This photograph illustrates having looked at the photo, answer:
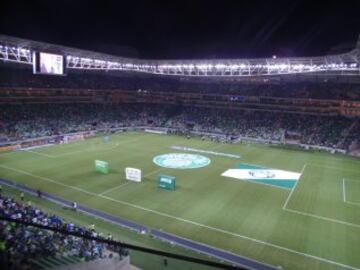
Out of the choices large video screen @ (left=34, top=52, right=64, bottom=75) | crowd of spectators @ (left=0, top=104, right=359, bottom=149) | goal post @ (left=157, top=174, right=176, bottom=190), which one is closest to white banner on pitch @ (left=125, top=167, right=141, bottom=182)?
goal post @ (left=157, top=174, right=176, bottom=190)

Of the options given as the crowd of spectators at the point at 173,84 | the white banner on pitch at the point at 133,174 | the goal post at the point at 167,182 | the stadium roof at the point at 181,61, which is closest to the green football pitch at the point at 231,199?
the goal post at the point at 167,182

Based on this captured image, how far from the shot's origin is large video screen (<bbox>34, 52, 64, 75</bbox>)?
3027 cm

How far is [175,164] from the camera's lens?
3656 cm

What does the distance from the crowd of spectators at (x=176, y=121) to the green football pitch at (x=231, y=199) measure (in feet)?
29.7

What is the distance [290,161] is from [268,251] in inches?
982

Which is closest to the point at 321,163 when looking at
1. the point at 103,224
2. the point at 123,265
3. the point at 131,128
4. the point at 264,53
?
the point at 264,53

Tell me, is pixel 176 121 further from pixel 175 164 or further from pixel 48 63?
pixel 48 63

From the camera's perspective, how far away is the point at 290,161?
40500mm

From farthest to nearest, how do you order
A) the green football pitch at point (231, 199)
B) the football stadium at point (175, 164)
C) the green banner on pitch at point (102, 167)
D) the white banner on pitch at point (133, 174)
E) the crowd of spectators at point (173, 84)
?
the crowd of spectators at point (173, 84)
the green banner on pitch at point (102, 167)
the white banner on pitch at point (133, 174)
the green football pitch at point (231, 199)
the football stadium at point (175, 164)

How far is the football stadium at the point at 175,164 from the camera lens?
55.5 feet

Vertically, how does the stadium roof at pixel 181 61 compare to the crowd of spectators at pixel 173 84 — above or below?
above

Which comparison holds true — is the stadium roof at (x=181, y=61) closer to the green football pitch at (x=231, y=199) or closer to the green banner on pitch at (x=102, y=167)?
the green football pitch at (x=231, y=199)

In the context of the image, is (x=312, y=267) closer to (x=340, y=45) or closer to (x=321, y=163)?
(x=321, y=163)

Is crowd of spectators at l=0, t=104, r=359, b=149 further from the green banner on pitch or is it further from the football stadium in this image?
the green banner on pitch
